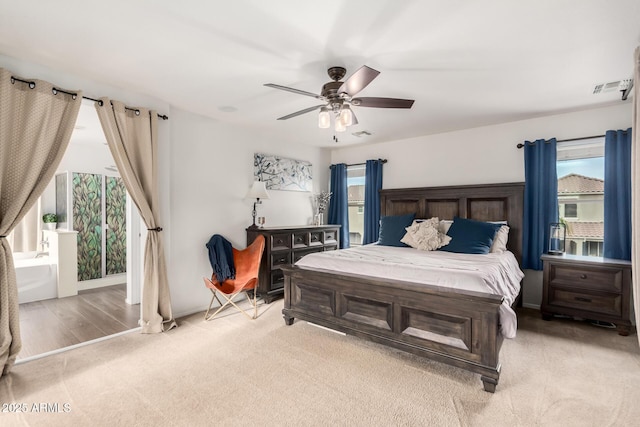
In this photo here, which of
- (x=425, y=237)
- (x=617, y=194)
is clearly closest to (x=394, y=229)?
(x=425, y=237)

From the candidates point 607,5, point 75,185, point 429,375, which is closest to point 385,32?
point 607,5

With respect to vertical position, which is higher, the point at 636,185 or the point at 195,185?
the point at 195,185

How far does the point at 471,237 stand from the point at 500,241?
1.34ft

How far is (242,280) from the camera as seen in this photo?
3621 mm

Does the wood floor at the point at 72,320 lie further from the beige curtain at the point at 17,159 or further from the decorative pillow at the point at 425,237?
the decorative pillow at the point at 425,237

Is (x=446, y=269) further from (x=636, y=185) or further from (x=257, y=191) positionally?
(x=257, y=191)

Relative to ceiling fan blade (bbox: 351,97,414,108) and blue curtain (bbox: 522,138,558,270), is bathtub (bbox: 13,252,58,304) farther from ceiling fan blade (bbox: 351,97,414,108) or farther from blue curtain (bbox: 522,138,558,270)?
blue curtain (bbox: 522,138,558,270)

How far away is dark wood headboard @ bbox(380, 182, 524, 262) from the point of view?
13.0 ft

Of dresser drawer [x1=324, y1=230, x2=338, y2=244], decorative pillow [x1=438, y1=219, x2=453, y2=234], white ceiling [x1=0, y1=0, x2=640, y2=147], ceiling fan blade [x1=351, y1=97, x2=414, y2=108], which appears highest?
white ceiling [x1=0, y1=0, x2=640, y2=147]

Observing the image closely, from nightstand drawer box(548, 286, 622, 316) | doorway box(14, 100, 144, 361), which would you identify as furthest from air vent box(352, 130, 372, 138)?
doorway box(14, 100, 144, 361)

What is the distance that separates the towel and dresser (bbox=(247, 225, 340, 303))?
481 millimetres

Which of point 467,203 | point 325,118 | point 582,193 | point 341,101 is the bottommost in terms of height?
point 467,203

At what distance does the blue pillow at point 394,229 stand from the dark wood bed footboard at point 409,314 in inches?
60.0

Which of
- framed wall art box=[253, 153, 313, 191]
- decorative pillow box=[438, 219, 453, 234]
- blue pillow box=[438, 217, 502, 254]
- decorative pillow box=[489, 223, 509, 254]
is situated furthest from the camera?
framed wall art box=[253, 153, 313, 191]
